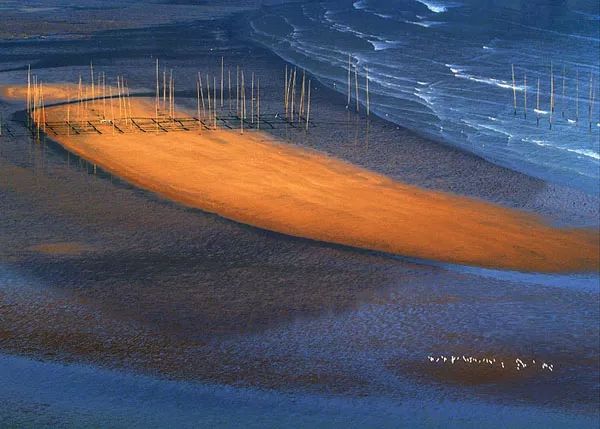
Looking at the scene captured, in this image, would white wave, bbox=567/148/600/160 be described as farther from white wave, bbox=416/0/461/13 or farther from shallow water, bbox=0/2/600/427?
white wave, bbox=416/0/461/13

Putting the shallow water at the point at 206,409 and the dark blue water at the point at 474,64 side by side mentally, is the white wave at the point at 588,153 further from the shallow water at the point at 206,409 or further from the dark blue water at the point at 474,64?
the shallow water at the point at 206,409

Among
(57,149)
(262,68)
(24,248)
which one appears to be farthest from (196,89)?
(24,248)

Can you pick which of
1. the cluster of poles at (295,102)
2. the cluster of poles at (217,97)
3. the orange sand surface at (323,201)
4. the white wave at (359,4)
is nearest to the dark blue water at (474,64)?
the white wave at (359,4)

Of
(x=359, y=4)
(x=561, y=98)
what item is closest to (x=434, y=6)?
(x=359, y=4)

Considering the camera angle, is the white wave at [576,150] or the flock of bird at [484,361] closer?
the flock of bird at [484,361]

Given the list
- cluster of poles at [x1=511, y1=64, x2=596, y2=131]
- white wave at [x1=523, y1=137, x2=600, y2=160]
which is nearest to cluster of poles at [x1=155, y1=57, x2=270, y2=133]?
white wave at [x1=523, y1=137, x2=600, y2=160]

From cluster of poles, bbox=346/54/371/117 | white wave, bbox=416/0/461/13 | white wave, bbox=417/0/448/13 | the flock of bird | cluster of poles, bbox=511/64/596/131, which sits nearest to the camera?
the flock of bird
